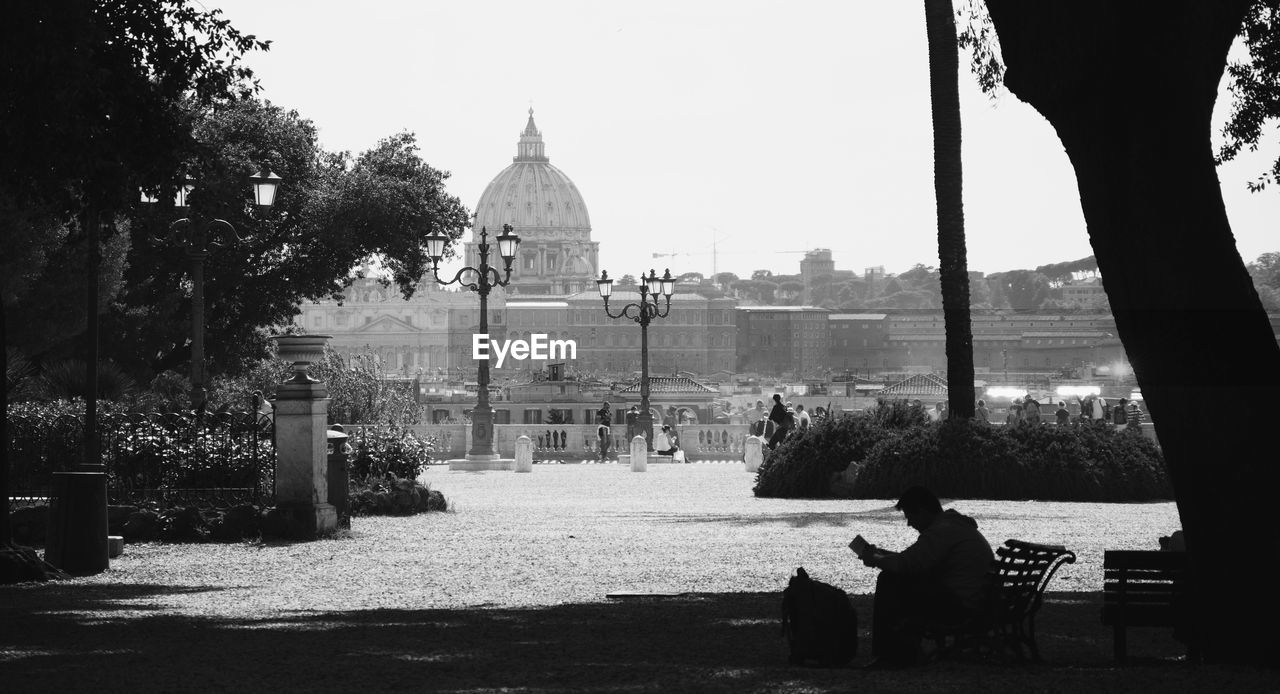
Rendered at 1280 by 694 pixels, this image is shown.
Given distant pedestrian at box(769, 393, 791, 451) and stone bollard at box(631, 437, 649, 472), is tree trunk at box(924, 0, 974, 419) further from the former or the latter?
stone bollard at box(631, 437, 649, 472)

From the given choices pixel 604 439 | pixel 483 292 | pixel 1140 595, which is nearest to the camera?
pixel 1140 595

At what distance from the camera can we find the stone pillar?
1336 centimetres

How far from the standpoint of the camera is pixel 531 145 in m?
175

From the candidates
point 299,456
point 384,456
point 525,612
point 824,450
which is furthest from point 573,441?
point 525,612

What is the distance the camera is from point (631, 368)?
148 meters

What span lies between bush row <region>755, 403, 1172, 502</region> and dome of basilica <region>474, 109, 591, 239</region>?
148115 millimetres

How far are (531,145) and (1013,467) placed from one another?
159094mm

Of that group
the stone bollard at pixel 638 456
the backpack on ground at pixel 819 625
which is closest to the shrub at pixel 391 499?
the backpack on ground at pixel 819 625

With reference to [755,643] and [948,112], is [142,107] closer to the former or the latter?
[755,643]

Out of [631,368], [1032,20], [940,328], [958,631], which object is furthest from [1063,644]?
[940,328]

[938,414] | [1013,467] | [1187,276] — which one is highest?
[938,414]

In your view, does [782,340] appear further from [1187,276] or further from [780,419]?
[1187,276]

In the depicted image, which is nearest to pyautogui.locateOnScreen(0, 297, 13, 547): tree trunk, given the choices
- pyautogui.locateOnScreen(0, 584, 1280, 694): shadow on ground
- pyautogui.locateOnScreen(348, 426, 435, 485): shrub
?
pyautogui.locateOnScreen(0, 584, 1280, 694): shadow on ground

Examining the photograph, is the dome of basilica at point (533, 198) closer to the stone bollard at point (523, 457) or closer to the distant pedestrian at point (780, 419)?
the stone bollard at point (523, 457)
